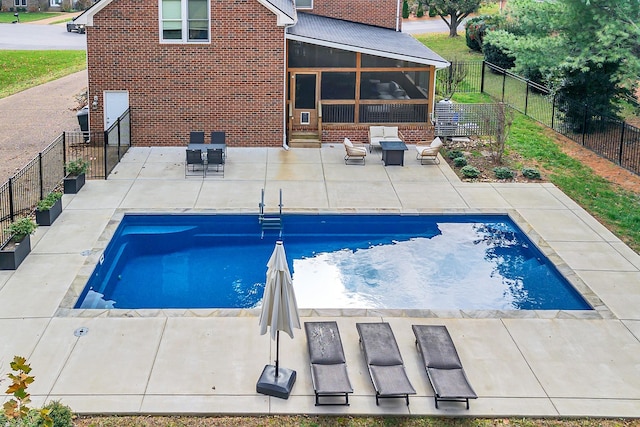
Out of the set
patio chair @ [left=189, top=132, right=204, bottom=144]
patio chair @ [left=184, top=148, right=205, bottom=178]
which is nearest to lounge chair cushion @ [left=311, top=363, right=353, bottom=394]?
patio chair @ [left=184, top=148, right=205, bottom=178]

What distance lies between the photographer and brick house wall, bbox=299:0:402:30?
101ft

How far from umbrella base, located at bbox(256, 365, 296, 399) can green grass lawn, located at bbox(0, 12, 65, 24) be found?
5841 cm

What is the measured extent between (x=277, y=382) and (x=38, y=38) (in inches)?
1857

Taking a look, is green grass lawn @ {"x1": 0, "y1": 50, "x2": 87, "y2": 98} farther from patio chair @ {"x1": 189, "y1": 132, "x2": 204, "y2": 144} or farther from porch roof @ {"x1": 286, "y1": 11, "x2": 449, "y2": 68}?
porch roof @ {"x1": 286, "y1": 11, "x2": 449, "y2": 68}

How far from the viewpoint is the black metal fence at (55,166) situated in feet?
60.3

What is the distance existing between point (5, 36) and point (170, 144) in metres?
33.4

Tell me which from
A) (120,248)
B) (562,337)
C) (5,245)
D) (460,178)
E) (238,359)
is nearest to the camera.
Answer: (238,359)

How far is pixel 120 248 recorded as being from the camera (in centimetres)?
1769

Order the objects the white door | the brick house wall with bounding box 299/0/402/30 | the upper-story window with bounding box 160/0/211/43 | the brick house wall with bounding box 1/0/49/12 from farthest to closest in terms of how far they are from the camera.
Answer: the brick house wall with bounding box 1/0/49/12, the brick house wall with bounding box 299/0/402/30, the white door, the upper-story window with bounding box 160/0/211/43

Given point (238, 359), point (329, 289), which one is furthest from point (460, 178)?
point (238, 359)

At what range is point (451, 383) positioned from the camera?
1116 centimetres

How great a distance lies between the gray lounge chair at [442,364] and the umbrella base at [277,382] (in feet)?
6.96

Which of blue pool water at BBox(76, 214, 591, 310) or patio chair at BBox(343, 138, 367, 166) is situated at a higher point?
patio chair at BBox(343, 138, 367, 166)

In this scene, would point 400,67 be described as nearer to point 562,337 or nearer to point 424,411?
point 562,337
